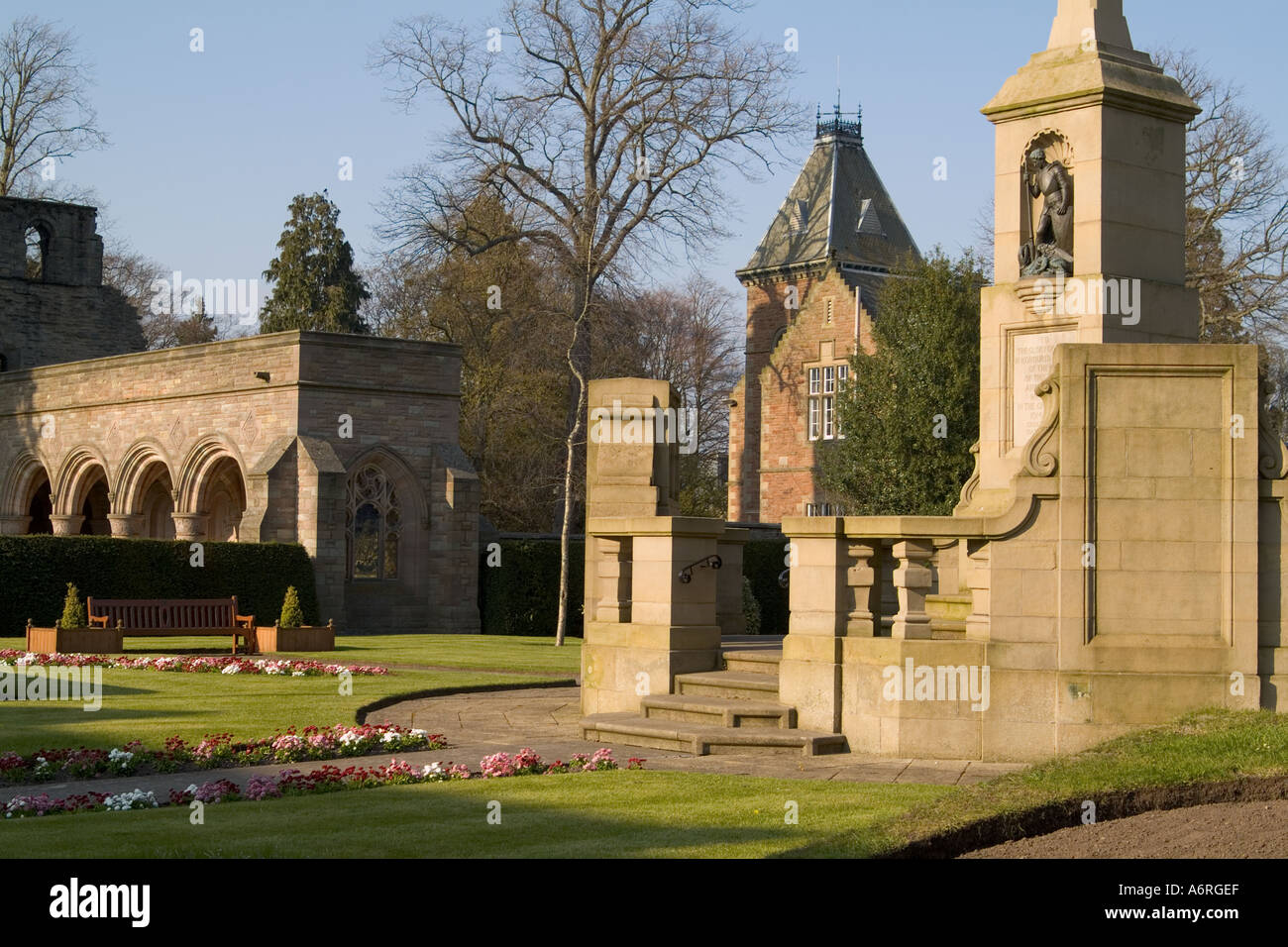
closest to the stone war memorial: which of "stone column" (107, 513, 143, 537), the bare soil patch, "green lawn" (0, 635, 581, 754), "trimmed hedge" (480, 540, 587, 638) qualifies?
the bare soil patch

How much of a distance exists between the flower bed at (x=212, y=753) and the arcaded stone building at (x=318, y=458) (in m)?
20.5

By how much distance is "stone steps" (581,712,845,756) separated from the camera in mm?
12398

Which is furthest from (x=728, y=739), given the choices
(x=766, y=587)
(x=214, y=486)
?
(x=214, y=486)

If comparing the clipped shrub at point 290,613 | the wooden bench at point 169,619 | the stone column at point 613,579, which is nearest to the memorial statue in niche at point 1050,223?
the stone column at point 613,579

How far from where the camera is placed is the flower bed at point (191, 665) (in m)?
21.5

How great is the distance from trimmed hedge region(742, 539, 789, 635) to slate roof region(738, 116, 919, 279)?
76.8 ft

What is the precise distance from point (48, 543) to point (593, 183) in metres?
18.7

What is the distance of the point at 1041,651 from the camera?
12039 millimetres

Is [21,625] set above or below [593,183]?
below

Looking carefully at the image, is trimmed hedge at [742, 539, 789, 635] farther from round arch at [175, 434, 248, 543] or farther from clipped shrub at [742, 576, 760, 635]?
round arch at [175, 434, 248, 543]

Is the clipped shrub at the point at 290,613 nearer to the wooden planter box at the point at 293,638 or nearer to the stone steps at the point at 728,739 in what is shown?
the wooden planter box at the point at 293,638

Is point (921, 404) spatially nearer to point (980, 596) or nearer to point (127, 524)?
point (127, 524)
